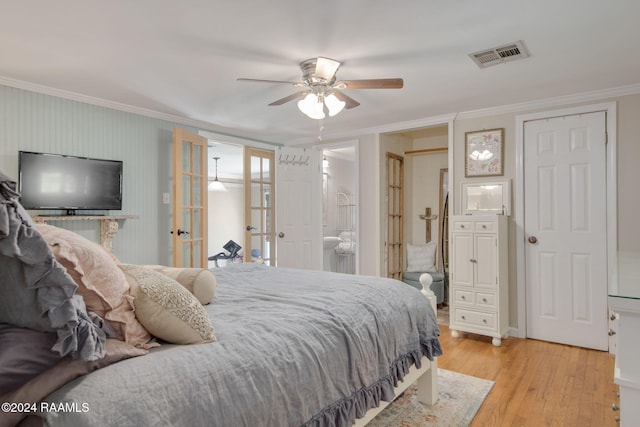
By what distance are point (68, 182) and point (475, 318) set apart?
3944 millimetres

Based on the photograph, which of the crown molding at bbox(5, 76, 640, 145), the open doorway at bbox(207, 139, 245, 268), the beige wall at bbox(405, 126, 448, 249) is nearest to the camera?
the crown molding at bbox(5, 76, 640, 145)

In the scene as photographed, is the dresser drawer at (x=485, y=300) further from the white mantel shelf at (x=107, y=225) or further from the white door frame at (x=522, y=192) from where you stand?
the white mantel shelf at (x=107, y=225)

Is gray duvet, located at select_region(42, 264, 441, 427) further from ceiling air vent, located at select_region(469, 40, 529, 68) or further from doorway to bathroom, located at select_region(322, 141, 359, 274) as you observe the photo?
doorway to bathroom, located at select_region(322, 141, 359, 274)

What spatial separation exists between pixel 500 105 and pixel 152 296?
3646mm

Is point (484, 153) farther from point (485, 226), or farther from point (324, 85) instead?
point (324, 85)

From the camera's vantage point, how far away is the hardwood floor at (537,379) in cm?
216

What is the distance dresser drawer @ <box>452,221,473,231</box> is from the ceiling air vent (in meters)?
1.54

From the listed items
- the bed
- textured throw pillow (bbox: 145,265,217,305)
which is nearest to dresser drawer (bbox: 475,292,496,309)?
the bed

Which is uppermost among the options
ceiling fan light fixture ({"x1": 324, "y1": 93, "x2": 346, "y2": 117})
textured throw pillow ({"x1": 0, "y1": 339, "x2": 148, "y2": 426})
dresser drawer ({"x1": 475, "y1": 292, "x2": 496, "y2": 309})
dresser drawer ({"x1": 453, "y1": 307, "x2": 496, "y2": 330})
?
ceiling fan light fixture ({"x1": 324, "y1": 93, "x2": 346, "y2": 117})

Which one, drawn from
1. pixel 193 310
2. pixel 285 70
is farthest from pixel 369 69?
pixel 193 310

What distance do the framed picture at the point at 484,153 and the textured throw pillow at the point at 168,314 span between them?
341 cm

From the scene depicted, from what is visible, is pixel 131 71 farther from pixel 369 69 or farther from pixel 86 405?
pixel 86 405

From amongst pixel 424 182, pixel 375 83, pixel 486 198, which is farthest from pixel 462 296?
pixel 375 83

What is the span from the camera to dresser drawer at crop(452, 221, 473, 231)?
141 inches
